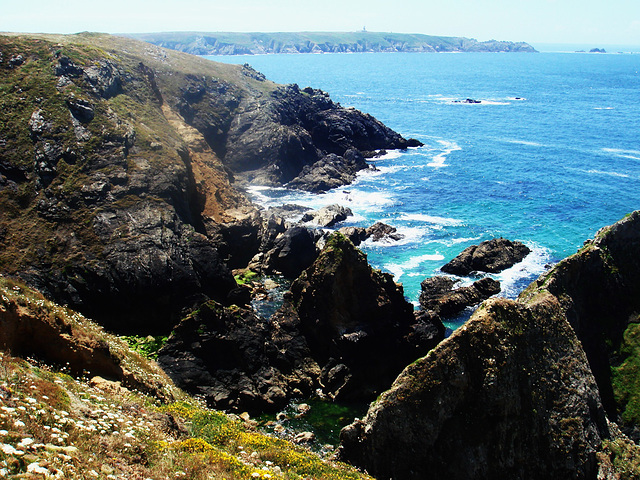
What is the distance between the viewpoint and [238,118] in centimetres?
9481

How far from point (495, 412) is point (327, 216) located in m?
48.8

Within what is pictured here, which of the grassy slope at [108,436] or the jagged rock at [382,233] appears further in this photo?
the jagged rock at [382,233]

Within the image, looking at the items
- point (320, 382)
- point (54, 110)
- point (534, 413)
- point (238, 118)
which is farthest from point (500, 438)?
point (238, 118)

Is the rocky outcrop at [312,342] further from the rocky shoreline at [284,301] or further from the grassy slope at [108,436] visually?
the grassy slope at [108,436]

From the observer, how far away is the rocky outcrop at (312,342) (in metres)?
32.8

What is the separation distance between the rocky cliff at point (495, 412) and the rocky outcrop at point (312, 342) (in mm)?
11003

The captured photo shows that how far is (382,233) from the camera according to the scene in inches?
2542

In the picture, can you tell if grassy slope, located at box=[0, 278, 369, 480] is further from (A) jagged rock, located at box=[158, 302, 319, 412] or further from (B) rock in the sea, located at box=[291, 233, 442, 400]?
(B) rock in the sea, located at box=[291, 233, 442, 400]

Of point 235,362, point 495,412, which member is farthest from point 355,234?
point 495,412

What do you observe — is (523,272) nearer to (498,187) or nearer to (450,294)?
(450,294)

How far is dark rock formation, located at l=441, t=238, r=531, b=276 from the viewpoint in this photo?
53688 mm

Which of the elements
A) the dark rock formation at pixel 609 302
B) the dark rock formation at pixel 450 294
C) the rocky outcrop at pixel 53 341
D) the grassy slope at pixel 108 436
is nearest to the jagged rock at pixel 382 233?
the dark rock formation at pixel 450 294

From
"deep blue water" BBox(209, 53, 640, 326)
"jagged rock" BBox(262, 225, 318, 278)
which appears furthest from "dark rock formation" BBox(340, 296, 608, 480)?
"jagged rock" BBox(262, 225, 318, 278)

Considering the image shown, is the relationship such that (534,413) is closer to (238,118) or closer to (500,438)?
(500,438)
